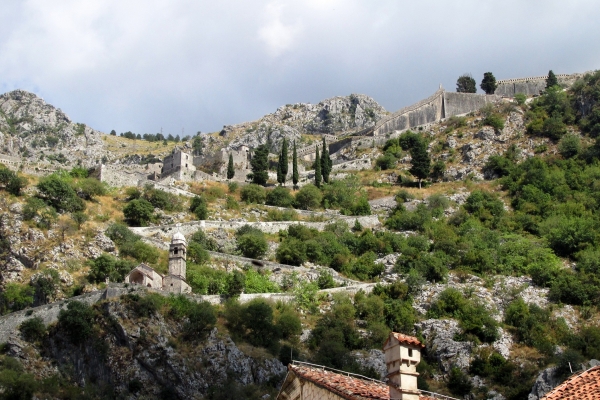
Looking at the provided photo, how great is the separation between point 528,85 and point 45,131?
84070 millimetres

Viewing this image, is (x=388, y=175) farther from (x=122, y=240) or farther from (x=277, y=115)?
(x=277, y=115)

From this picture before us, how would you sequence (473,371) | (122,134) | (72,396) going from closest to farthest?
(72,396), (473,371), (122,134)

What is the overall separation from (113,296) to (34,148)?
93520 mm

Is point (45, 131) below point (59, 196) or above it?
above

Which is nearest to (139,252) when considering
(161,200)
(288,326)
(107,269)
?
(107,269)

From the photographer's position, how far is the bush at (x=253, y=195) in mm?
74812

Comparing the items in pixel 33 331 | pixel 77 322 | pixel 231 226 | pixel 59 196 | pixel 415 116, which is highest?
pixel 415 116

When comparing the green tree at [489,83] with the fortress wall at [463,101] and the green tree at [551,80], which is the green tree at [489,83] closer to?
the fortress wall at [463,101]

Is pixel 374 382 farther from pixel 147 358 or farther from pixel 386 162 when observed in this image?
pixel 386 162

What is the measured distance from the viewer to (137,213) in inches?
2549

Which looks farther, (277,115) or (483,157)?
(277,115)

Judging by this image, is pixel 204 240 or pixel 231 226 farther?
pixel 231 226

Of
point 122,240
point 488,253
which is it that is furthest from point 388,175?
point 122,240

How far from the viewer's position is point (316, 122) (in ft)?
475
